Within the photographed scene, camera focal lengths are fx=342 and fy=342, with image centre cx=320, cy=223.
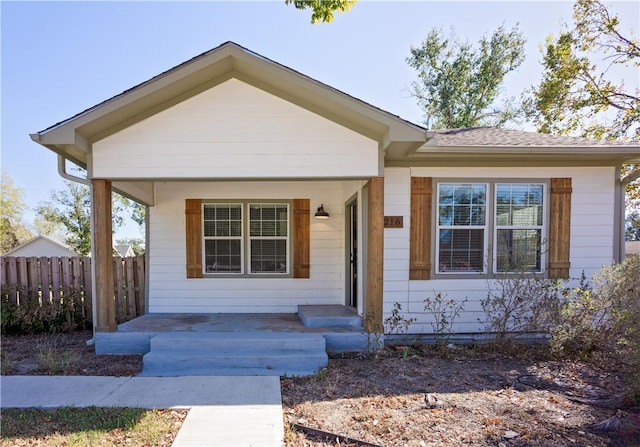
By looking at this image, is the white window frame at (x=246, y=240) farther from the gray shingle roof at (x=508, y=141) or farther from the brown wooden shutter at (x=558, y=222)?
the brown wooden shutter at (x=558, y=222)

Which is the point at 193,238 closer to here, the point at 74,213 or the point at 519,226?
the point at 519,226

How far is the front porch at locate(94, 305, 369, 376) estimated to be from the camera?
4574 millimetres

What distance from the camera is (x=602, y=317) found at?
15.7 feet

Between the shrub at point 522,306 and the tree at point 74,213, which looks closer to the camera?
the shrub at point 522,306

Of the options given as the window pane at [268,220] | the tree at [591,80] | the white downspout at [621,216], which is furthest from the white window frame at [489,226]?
the tree at [591,80]

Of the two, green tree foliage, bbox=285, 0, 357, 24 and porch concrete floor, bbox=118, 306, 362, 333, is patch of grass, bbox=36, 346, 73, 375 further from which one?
green tree foliage, bbox=285, 0, 357, 24

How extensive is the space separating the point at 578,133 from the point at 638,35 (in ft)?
12.2

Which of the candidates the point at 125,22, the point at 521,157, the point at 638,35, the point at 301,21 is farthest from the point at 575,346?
the point at 638,35

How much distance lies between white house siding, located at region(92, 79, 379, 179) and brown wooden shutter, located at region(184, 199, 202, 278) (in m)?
1.95

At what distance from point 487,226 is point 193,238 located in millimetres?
5503

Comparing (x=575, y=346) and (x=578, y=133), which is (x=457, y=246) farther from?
(x=578, y=133)

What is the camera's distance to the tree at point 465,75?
18.4 metres

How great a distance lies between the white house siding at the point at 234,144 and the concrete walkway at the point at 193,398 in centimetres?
276

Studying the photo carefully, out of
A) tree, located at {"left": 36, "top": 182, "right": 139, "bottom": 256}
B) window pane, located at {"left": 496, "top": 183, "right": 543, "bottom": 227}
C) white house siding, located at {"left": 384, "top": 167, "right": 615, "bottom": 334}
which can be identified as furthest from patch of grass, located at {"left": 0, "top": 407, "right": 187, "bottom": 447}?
tree, located at {"left": 36, "top": 182, "right": 139, "bottom": 256}
